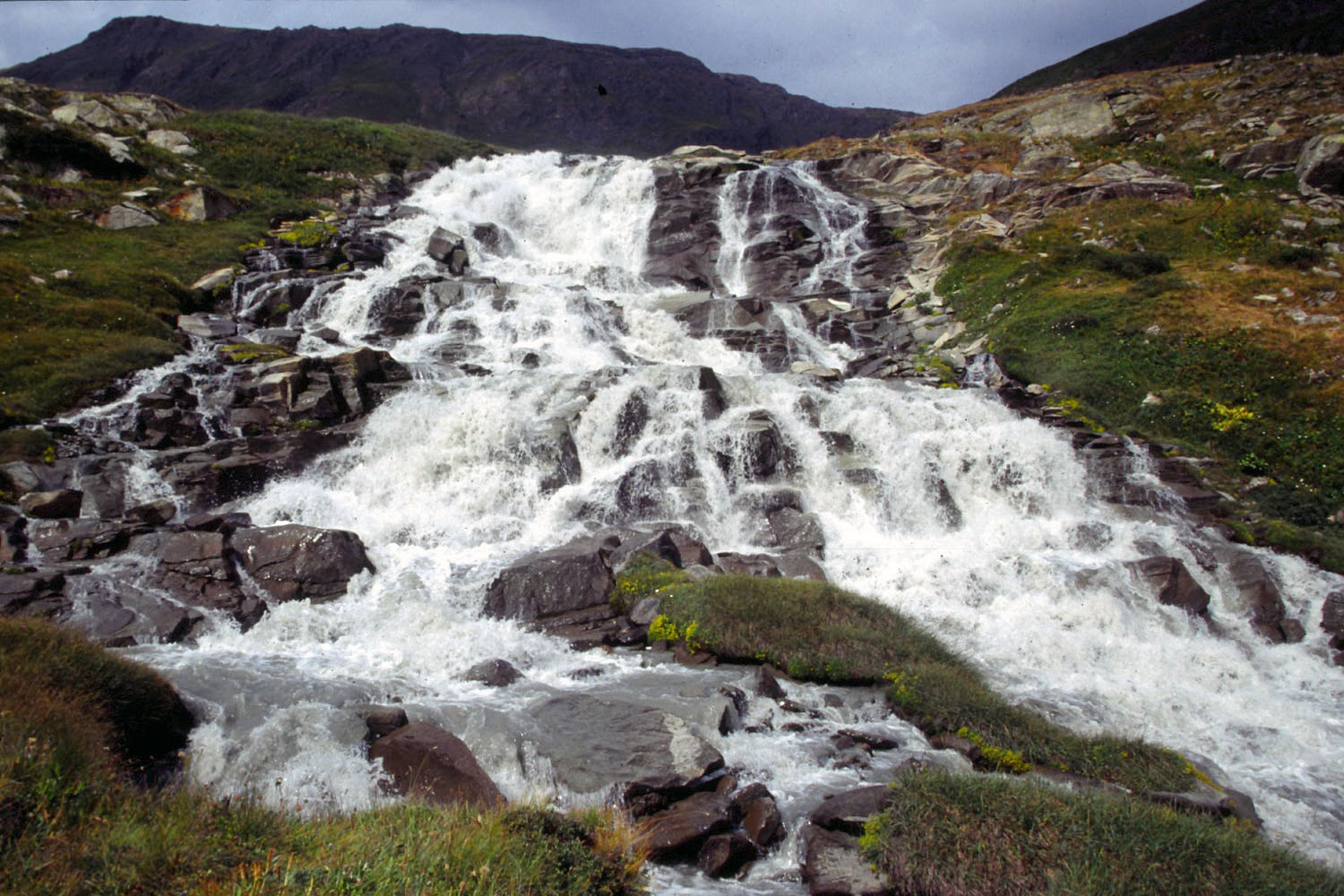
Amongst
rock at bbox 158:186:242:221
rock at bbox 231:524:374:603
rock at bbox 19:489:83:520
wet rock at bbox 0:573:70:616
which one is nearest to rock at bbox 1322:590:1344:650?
rock at bbox 231:524:374:603

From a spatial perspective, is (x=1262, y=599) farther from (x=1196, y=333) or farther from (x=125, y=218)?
(x=125, y=218)

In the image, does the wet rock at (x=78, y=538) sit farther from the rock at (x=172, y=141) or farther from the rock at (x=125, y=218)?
the rock at (x=172, y=141)

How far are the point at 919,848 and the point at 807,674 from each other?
4833mm

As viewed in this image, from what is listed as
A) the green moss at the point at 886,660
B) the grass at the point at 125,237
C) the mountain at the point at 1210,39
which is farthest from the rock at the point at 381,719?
the mountain at the point at 1210,39

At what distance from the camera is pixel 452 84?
14850 centimetres

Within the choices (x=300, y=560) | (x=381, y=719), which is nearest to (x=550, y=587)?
(x=381, y=719)

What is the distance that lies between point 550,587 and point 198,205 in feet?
110

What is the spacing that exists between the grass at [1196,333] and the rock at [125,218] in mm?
36472

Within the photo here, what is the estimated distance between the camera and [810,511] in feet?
57.9

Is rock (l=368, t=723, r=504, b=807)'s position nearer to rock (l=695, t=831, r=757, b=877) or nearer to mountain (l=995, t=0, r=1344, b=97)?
rock (l=695, t=831, r=757, b=877)

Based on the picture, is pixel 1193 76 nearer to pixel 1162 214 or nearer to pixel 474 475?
pixel 1162 214

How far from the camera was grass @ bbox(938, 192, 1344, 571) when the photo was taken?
17.9 metres

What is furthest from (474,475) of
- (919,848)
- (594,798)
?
(919,848)

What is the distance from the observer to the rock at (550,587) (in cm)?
1280
